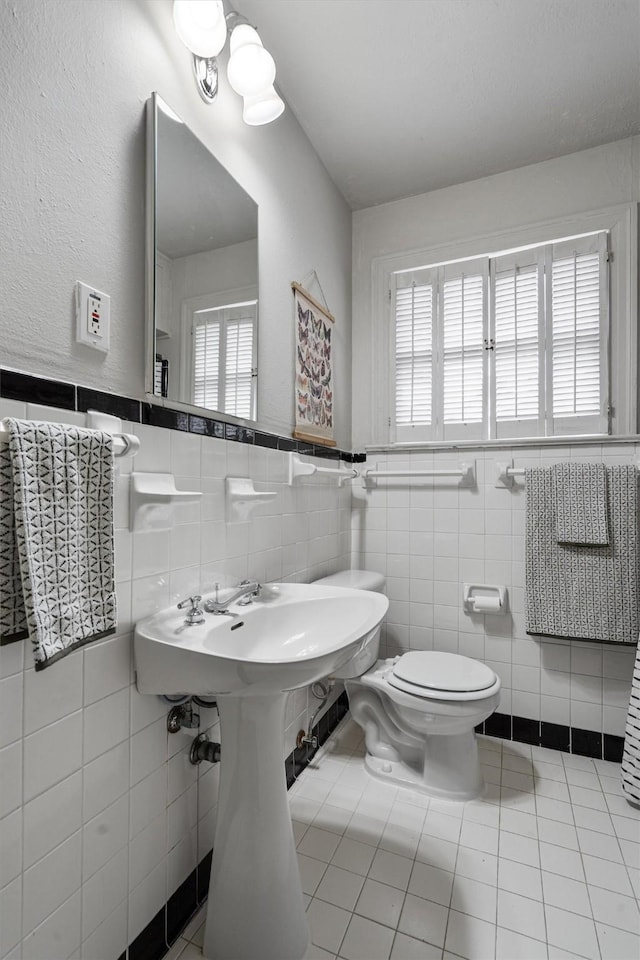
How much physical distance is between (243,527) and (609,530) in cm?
143

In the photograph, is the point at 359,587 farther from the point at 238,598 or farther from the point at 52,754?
the point at 52,754

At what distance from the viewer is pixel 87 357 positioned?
0.94 m

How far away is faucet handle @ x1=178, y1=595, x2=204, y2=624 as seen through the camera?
42.3 inches

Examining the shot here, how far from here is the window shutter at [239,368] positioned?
141cm

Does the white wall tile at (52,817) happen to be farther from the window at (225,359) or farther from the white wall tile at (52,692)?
the window at (225,359)

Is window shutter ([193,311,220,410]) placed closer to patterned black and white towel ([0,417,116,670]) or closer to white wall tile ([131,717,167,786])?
patterned black and white towel ([0,417,116,670])

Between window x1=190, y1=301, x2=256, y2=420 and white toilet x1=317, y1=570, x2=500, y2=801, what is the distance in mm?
862

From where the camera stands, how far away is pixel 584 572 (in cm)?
188

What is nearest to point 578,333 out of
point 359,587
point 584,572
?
point 584,572

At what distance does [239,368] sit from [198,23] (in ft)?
2.71

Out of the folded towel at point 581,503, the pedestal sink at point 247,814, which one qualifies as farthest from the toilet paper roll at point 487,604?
the pedestal sink at point 247,814

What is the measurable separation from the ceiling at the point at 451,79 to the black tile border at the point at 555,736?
244cm

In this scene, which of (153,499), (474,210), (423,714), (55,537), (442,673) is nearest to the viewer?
(55,537)

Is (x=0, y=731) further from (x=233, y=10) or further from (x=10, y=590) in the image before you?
(x=233, y=10)
